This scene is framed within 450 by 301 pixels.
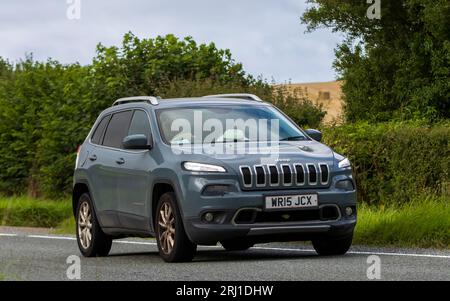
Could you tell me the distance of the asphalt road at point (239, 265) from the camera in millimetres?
12227

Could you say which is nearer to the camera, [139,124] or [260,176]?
[260,176]

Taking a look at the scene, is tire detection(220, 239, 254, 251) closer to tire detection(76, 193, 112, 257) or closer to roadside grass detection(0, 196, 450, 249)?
tire detection(76, 193, 112, 257)

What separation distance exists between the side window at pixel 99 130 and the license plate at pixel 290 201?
11.6ft

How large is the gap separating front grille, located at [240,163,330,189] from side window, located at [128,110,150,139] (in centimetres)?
173

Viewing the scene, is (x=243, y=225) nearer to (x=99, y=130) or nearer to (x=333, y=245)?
(x=333, y=245)

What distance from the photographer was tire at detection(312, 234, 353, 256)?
14414 millimetres

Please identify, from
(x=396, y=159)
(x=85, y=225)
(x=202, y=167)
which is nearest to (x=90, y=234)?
(x=85, y=225)

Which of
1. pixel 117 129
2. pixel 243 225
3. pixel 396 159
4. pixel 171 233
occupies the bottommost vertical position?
pixel 171 233

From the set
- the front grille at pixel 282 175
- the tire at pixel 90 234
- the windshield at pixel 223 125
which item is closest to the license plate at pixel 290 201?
the front grille at pixel 282 175

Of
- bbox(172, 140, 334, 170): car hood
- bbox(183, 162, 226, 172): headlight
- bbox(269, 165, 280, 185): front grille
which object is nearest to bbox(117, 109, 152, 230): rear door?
bbox(172, 140, 334, 170): car hood

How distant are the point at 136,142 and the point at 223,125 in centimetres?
101

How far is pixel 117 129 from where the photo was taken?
632 inches

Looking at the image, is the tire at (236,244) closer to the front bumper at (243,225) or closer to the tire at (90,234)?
the front bumper at (243,225)
